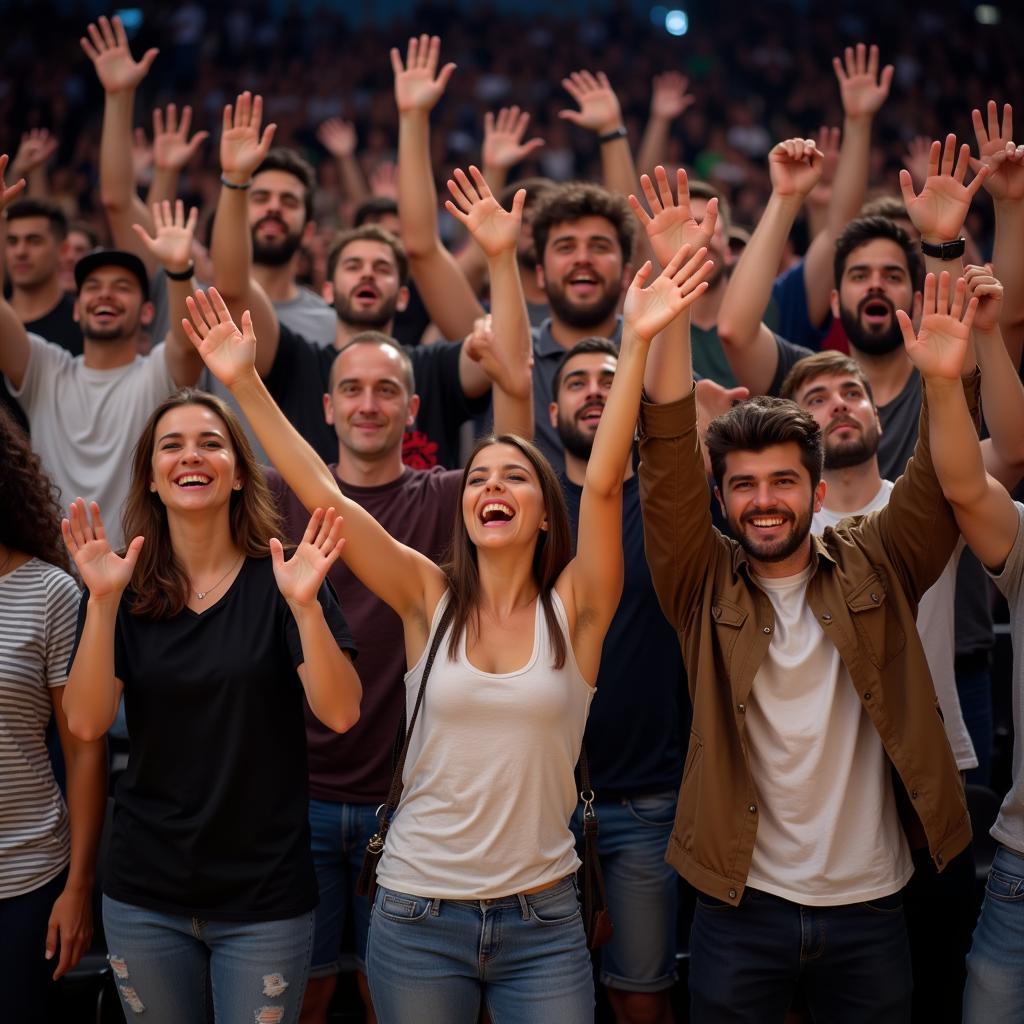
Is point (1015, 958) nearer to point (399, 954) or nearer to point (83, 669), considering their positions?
point (399, 954)

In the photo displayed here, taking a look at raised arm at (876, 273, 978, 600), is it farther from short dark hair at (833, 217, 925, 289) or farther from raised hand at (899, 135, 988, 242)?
short dark hair at (833, 217, 925, 289)

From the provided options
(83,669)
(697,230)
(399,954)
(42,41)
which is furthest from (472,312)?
(42,41)

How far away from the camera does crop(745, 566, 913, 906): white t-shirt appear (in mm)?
2631

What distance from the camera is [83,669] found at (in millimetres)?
2611

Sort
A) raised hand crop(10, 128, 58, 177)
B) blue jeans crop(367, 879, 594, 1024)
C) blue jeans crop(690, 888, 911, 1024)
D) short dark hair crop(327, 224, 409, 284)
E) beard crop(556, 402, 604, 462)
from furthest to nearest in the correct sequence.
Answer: raised hand crop(10, 128, 58, 177) → short dark hair crop(327, 224, 409, 284) → beard crop(556, 402, 604, 462) → blue jeans crop(690, 888, 911, 1024) → blue jeans crop(367, 879, 594, 1024)

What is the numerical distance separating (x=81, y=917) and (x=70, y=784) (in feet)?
0.96

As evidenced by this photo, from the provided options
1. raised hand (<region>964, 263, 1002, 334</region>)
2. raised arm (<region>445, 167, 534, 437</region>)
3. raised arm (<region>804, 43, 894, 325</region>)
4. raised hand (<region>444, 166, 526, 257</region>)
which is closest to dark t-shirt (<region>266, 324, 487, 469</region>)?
raised arm (<region>445, 167, 534, 437</region>)

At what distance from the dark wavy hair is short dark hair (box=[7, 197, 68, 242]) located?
6.33ft

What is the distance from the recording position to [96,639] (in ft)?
8.55

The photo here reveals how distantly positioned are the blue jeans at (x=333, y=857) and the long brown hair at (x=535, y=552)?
685 mm

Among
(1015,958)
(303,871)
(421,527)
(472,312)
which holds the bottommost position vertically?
(1015,958)

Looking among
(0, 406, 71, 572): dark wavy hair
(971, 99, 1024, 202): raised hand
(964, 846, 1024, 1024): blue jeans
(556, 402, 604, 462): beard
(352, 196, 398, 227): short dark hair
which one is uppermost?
(352, 196, 398, 227): short dark hair

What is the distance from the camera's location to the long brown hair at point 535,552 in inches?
108

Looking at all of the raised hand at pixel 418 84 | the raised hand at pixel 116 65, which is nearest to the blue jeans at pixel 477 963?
the raised hand at pixel 418 84
